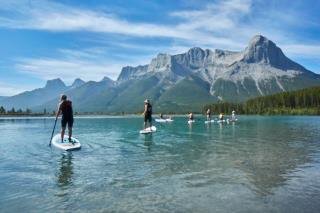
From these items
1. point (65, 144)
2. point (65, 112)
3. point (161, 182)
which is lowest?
point (161, 182)

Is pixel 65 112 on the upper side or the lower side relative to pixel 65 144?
upper

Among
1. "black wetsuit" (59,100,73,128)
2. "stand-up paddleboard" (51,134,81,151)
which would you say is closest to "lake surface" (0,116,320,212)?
"stand-up paddleboard" (51,134,81,151)

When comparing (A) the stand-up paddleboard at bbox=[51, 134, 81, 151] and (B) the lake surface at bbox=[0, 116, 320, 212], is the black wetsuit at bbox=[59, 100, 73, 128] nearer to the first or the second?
(A) the stand-up paddleboard at bbox=[51, 134, 81, 151]

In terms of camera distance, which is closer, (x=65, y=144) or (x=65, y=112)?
(x=65, y=144)

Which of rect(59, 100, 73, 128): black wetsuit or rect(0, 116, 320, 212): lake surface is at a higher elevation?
rect(59, 100, 73, 128): black wetsuit

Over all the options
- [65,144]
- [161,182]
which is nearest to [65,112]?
[65,144]

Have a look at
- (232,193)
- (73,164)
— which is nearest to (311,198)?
(232,193)

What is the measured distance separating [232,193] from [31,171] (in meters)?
11.5

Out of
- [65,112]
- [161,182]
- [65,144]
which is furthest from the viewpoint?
[65,112]

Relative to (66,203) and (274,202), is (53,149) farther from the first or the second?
(274,202)

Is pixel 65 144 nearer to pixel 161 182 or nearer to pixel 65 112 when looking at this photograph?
pixel 65 112

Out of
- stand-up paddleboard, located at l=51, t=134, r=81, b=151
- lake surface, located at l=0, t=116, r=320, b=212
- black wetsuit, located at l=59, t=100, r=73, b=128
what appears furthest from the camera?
black wetsuit, located at l=59, t=100, r=73, b=128

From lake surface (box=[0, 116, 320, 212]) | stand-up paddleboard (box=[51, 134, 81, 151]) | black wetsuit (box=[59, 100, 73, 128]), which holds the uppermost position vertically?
black wetsuit (box=[59, 100, 73, 128])

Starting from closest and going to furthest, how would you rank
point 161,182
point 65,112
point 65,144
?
point 161,182, point 65,144, point 65,112
